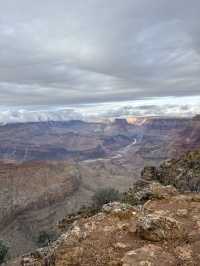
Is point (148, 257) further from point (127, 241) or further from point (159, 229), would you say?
point (159, 229)

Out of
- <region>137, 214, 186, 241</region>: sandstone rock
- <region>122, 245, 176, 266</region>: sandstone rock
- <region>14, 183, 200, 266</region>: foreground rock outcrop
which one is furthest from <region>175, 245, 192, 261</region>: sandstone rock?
<region>137, 214, 186, 241</region>: sandstone rock

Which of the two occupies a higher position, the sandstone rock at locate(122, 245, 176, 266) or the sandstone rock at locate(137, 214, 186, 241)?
the sandstone rock at locate(137, 214, 186, 241)

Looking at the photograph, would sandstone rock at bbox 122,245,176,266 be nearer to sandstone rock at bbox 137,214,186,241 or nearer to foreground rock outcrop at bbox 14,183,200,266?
foreground rock outcrop at bbox 14,183,200,266

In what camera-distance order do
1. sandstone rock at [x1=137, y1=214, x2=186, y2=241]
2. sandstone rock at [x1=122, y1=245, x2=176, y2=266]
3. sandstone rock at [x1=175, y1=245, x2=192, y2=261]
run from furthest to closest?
1. sandstone rock at [x1=137, y1=214, x2=186, y2=241]
2. sandstone rock at [x1=175, y1=245, x2=192, y2=261]
3. sandstone rock at [x1=122, y1=245, x2=176, y2=266]

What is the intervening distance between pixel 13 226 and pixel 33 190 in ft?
126

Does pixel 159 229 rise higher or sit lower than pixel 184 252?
higher

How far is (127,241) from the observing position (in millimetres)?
21922

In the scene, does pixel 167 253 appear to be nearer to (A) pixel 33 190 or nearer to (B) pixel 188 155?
(B) pixel 188 155

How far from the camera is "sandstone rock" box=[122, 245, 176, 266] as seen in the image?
1858cm

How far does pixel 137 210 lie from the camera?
88.3ft

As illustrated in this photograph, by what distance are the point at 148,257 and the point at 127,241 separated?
2882 millimetres

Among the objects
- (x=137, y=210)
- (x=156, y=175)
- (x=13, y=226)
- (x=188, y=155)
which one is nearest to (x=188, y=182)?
(x=156, y=175)

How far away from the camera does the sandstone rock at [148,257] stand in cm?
1858

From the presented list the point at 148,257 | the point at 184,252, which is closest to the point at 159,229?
the point at 184,252
